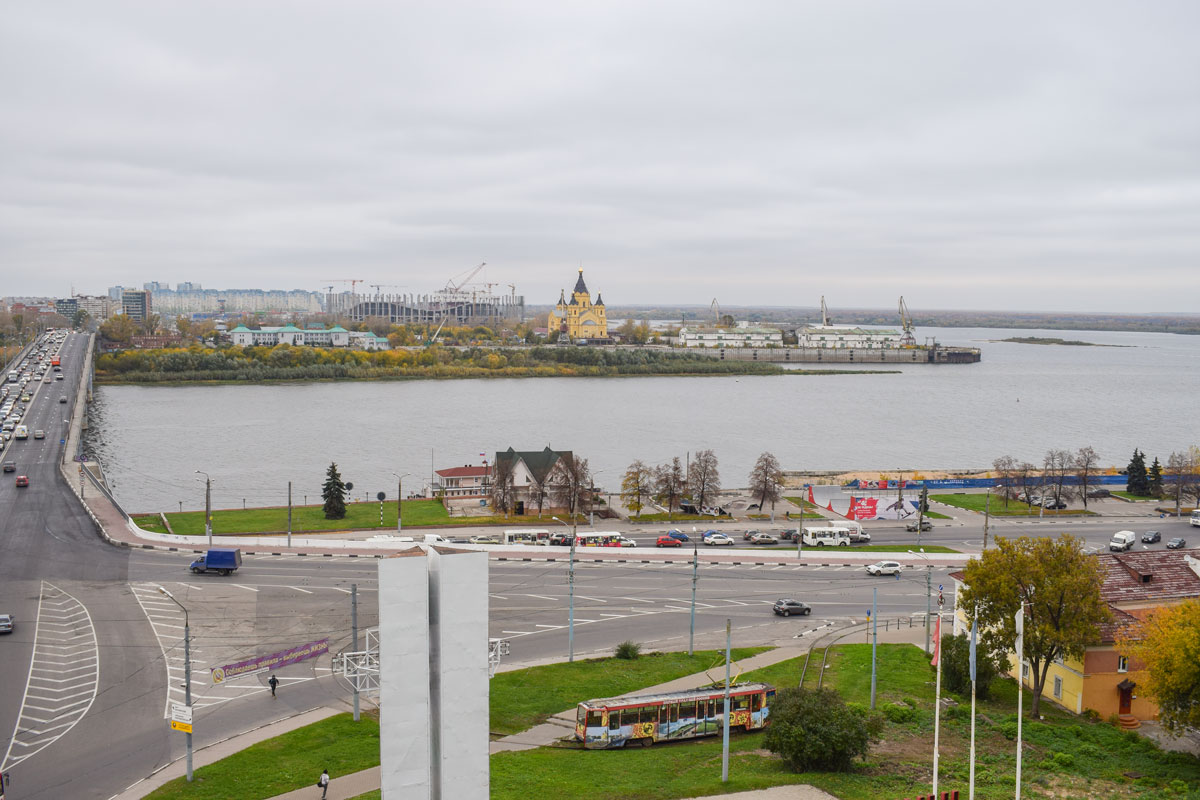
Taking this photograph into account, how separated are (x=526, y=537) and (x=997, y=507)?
64.9 ft

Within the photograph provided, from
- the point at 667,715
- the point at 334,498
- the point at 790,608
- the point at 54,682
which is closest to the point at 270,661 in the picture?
the point at 54,682

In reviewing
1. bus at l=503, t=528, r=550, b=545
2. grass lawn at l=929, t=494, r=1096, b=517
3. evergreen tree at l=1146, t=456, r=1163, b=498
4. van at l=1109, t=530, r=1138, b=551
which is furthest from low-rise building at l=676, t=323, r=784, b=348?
bus at l=503, t=528, r=550, b=545

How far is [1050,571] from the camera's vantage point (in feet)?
53.2

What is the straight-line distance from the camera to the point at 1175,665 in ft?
44.1

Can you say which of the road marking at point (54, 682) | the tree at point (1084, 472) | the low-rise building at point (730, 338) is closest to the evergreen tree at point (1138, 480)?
the tree at point (1084, 472)

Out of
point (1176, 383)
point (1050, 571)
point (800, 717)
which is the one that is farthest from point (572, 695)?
point (1176, 383)

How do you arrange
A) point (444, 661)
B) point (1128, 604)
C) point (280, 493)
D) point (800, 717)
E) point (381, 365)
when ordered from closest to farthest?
point (444, 661), point (800, 717), point (1128, 604), point (280, 493), point (381, 365)

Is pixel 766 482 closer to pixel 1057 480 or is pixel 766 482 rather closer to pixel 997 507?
pixel 997 507

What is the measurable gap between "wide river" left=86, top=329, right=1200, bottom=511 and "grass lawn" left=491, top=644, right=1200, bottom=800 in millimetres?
27977

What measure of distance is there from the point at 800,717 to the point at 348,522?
2245 cm

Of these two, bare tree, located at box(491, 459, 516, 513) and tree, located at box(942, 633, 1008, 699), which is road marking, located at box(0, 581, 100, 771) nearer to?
tree, located at box(942, 633, 1008, 699)

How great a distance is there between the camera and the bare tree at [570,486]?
3459 cm

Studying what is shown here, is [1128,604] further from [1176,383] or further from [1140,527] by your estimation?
[1176,383]

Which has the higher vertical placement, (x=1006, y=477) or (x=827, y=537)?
(x=1006, y=477)
